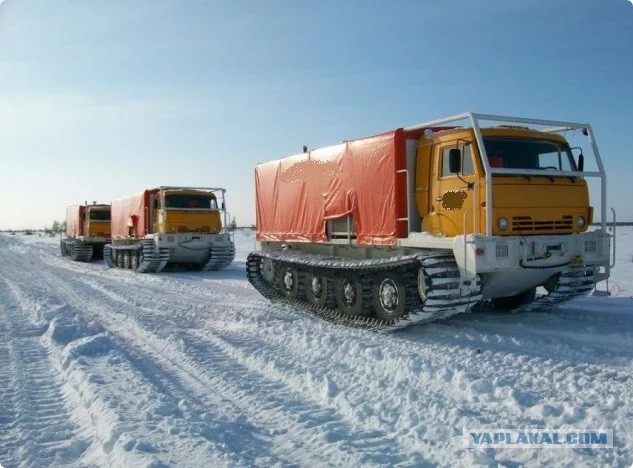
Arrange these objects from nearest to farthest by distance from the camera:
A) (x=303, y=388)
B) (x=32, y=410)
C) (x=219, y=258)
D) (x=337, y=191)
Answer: (x=32, y=410), (x=303, y=388), (x=337, y=191), (x=219, y=258)

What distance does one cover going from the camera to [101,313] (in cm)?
1053

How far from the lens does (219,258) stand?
20.1 metres

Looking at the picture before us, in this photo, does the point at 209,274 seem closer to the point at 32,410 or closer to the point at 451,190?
the point at 451,190

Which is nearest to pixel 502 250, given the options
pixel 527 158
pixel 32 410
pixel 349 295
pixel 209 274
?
pixel 527 158

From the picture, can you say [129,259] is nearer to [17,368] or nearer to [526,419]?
[17,368]

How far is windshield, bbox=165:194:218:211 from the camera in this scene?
20.1 metres

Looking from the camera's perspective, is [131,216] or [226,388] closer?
[226,388]

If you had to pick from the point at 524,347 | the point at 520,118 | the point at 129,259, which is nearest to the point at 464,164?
the point at 520,118

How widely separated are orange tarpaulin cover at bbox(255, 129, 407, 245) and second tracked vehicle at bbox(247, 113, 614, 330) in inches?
1.1

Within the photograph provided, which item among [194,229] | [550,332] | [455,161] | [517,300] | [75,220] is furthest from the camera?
[75,220]

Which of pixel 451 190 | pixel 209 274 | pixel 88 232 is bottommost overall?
pixel 209 274

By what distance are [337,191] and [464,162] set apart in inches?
108

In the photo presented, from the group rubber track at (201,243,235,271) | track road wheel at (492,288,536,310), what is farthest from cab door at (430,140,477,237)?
rubber track at (201,243,235,271)

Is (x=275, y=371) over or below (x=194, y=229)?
below
